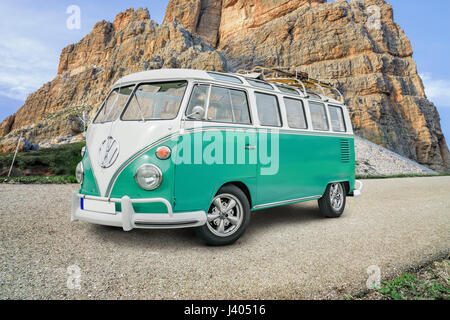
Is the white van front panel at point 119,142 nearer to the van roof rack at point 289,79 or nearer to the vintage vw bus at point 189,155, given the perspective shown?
the vintage vw bus at point 189,155

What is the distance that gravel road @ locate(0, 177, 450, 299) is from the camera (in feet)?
9.98

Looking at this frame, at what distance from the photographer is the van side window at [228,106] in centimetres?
443

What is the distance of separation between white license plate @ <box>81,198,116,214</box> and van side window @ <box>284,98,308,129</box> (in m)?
3.21

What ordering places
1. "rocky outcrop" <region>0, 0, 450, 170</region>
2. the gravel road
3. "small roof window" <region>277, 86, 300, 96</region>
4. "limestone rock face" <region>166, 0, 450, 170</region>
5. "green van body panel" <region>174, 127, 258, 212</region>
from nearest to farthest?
the gravel road < "green van body panel" <region>174, 127, 258, 212</region> < "small roof window" <region>277, 86, 300, 96</region> < "limestone rock face" <region>166, 0, 450, 170</region> < "rocky outcrop" <region>0, 0, 450, 170</region>

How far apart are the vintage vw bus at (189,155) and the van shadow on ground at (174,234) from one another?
502 millimetres

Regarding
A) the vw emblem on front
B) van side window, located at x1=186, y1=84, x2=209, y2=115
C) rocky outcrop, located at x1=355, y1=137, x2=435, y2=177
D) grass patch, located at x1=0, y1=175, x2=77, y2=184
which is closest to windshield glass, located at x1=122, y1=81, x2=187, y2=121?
van side window, located at x1=186, y1=84, x2=209, y2=115

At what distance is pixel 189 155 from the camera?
13.3 ft

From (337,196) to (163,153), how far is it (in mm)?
4417

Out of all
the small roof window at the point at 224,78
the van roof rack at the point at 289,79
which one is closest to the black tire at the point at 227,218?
the small roof window at the point at 224,78

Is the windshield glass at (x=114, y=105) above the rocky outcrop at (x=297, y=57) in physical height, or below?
below

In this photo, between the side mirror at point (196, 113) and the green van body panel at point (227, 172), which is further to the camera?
the side mirror at point (196, 113)

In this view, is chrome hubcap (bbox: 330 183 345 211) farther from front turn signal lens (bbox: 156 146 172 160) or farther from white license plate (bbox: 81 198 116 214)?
white license plate (bbox: 81 198 116 214)

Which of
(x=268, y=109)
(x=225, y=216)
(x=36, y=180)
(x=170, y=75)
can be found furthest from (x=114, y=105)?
(x=36, y=180)
